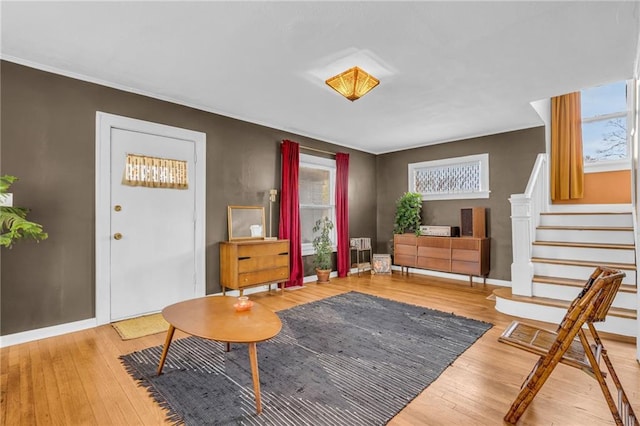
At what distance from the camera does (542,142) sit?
4.61 m

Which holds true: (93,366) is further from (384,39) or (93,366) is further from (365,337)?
(384,39)

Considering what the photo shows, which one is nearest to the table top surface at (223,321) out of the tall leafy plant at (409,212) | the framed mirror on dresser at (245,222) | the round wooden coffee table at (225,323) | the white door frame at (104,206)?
the round wooden coffee table at (225,323)

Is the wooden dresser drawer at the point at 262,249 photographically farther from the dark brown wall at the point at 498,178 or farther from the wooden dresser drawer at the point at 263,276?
the dark brown wall at the point at 498,178

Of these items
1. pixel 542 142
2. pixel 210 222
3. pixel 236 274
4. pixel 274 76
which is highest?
pixel 274 76

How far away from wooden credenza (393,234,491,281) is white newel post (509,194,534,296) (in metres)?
1.19

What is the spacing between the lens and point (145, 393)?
193cm

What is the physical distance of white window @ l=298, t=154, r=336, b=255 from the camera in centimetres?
525

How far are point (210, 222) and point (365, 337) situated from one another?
241 cm

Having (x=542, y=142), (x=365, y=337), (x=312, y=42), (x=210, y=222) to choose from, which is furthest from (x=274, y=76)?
(x=542, y=142)

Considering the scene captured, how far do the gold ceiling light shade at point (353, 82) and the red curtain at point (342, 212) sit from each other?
2631mm

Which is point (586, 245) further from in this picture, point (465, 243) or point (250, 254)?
point (250, 254)

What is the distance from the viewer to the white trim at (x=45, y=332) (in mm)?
2613

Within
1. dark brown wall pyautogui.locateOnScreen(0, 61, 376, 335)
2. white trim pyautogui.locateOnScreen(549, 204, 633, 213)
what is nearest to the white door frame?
dark brown wall pyautogui.locateOnScreen(0, 61, 376, 335)

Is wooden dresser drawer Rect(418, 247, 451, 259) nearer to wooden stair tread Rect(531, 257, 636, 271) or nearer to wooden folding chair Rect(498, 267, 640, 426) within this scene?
wooden stair tread Rect(531, 257, 636, 271)
